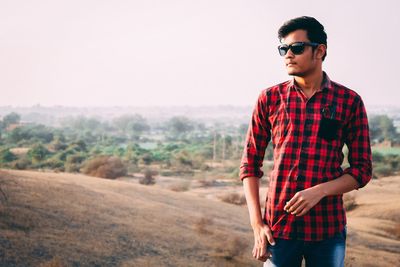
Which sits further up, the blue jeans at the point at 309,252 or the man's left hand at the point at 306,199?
the man's left hand at the point at 306,199

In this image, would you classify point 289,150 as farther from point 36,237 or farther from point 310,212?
point 36,237

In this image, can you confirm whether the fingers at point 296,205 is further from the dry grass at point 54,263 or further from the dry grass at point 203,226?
the dry grass at point 203,226

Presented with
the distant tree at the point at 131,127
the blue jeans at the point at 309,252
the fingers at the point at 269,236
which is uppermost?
the fingers at the point at 269,236

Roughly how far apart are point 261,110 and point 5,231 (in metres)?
5.30

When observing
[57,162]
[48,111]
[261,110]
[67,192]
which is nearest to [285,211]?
[261,110]

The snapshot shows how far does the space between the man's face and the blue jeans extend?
0.92m

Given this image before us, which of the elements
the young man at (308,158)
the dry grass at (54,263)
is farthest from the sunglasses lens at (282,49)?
the dry grass at (54,263)

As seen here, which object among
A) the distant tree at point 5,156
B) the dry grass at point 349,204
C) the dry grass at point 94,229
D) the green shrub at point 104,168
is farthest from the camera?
the distant tree at point 5,156

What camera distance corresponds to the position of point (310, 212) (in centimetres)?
252

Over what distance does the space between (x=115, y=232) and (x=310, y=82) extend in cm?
601

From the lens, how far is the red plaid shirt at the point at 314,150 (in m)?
2.50

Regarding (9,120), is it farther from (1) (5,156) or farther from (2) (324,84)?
(2) (324,84)

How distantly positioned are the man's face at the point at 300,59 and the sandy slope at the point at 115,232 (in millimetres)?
4651

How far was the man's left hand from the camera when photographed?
243cm
